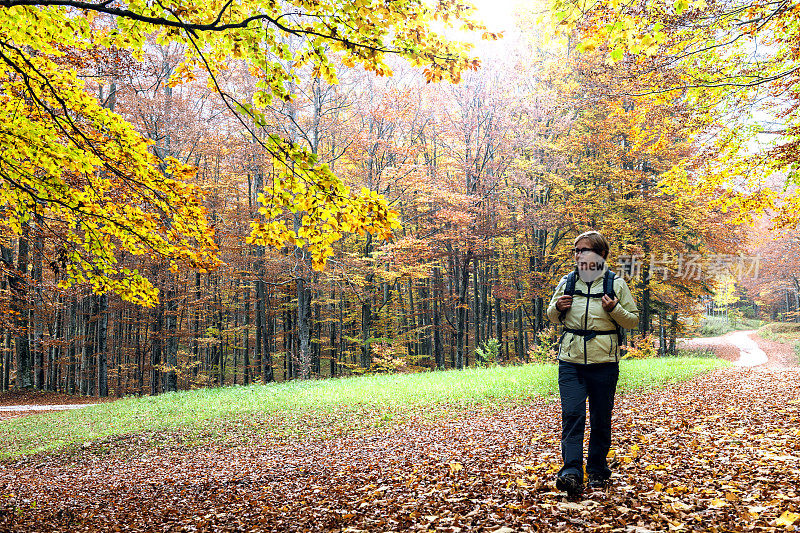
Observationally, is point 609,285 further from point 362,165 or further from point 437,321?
point 437,321

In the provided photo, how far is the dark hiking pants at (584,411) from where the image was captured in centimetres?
338

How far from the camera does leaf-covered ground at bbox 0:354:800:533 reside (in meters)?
3.12

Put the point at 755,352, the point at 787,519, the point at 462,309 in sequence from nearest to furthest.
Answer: the point at 787,519 → the point at 462,309 → the point at 755,352

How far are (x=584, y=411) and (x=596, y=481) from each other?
534 mm

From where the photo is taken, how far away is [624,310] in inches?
129

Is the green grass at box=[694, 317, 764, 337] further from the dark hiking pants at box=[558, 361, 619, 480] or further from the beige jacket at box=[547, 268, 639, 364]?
the beige jacket at box=[547, 268, 639, 364]

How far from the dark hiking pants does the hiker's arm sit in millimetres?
351

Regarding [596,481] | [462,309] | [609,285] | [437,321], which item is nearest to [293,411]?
[596,481]

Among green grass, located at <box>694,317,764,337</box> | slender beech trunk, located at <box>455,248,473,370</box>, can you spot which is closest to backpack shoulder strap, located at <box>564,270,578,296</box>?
slender beech trunk, located at <box>455,248,473,370</box>

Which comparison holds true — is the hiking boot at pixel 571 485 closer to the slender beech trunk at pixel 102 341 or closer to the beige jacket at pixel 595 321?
the beige jacket at pixel 595 321

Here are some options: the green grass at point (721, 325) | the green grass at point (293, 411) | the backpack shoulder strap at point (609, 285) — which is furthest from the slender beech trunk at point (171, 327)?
the green grass at point (721, 325)

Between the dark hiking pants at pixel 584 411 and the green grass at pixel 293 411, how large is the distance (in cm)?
505

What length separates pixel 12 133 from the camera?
488 cm

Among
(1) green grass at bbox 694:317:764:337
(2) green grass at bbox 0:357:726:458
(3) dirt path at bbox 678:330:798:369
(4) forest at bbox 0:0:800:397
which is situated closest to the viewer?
(4) forest at bbox 0:0:800:397
